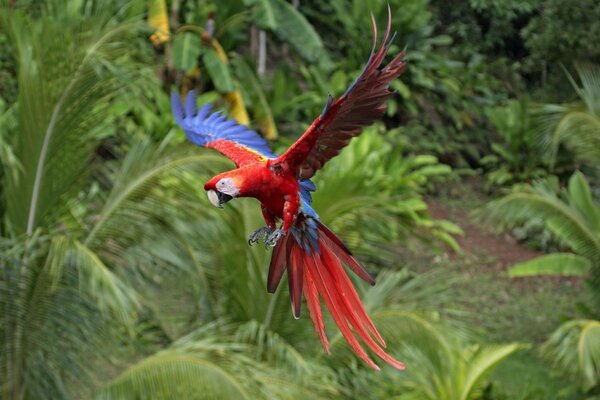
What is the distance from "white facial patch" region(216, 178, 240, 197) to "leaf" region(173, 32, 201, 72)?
25.9 feet

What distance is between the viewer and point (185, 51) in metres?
9.75

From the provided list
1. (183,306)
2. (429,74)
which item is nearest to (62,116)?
(183,306)

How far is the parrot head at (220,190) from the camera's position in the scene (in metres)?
1.95

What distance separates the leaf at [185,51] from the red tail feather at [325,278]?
771cm

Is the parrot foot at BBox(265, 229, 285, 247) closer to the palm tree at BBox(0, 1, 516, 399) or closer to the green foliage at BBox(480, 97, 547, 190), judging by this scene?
the palm tree at BBox(0, 1, 516, 399)

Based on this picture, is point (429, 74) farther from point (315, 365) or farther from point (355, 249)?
point (315, 365)

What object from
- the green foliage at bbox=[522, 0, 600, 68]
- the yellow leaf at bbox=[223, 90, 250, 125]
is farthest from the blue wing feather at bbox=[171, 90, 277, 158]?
the green foliage at bbox=[522, 0, 600, 68]

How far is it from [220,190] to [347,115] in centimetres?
35

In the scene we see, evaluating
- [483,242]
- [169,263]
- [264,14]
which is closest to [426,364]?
[169,263]

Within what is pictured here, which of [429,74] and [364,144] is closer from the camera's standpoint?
[364,144]

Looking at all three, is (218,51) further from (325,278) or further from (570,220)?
(325,278)

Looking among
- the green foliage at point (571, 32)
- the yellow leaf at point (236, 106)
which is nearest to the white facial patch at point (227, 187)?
the yellow leaf at point (236, 106)

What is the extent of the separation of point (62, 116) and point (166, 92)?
21.0 feet

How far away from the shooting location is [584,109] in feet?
22.9
